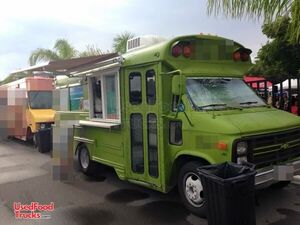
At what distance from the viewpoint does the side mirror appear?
17.5 ft

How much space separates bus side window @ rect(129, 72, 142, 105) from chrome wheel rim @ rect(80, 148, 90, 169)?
96.4 inches

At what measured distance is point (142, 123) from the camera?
618 cm

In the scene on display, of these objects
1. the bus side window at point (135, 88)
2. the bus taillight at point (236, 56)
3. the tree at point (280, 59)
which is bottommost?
the bus side window at point (135, 88)

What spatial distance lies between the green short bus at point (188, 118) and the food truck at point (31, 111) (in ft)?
19.2

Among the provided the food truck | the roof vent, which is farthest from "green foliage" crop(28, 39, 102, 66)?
the roof vent

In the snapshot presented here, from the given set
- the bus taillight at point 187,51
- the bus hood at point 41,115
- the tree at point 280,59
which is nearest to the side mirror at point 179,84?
the bus taillight at point 187,51

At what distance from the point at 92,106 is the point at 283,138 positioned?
12.6 feet

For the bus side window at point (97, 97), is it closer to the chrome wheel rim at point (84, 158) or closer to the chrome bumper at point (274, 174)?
the chrome wheel rim at point (84, 158)

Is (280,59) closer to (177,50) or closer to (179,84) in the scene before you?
(177,50)

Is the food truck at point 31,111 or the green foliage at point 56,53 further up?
the green foliage at point 56,53

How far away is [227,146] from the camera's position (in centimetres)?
485

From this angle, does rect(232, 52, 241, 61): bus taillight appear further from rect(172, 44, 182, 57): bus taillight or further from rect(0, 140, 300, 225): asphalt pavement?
rect(0, 140, 300, 225): asphalt pavement

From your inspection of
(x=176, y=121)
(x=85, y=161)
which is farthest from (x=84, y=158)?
(x=176, y=121)

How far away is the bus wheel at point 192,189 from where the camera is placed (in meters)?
5.27
